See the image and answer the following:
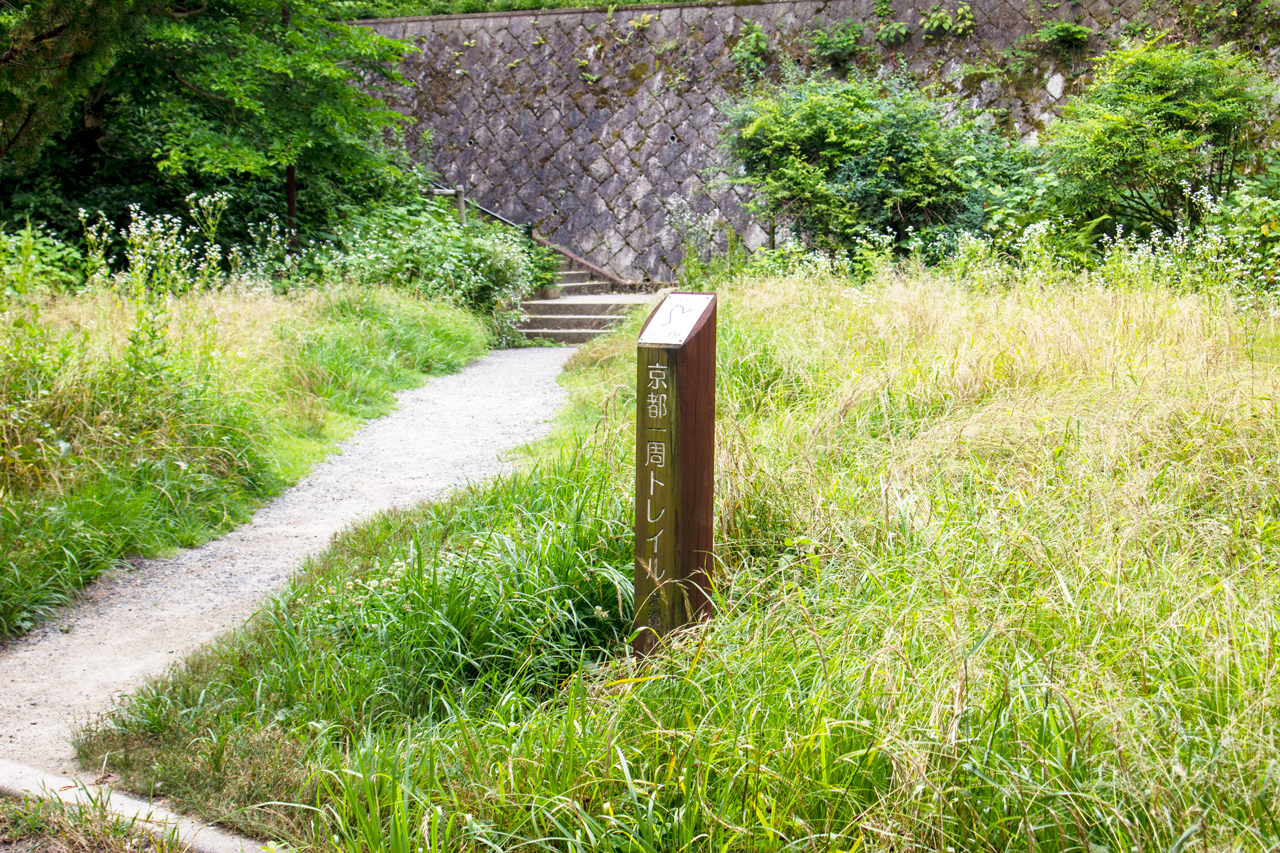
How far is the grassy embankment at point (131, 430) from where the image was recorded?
365 centimetres

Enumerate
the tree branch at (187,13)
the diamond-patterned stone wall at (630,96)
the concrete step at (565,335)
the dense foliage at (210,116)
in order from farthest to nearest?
the diamond-patterned stone wall at (630,96)
the concrete step at (565,335)
the tree branch at (187,13)
the dense foliage at (210,116)

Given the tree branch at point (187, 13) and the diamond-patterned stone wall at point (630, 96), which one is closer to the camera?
the tree branch at point (187, 13)

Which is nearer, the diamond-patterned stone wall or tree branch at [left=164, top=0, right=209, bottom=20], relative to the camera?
tree branch at [left=164, top=0, right=209, bottom=20]

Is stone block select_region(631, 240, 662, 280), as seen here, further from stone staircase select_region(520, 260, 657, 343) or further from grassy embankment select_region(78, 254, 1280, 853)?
grassy embankment select_region(78, 254, 1280, 853)

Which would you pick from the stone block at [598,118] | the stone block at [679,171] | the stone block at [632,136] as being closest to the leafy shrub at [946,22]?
the stone block at [679,171]

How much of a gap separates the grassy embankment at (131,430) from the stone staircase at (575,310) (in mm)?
4675

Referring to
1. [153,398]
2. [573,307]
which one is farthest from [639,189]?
[153,398]

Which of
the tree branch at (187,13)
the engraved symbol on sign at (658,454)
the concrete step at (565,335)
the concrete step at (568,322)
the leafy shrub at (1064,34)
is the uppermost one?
the leafy shrub at (1064,34)

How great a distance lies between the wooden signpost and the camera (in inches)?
89.0

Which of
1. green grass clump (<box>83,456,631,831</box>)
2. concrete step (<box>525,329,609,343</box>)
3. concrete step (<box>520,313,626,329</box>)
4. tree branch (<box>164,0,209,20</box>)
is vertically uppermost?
tree branch (<box>164,0,209,20</box>)

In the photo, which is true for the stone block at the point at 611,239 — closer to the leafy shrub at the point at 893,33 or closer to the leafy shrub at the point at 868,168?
the leafy shrub at the point at 868,168

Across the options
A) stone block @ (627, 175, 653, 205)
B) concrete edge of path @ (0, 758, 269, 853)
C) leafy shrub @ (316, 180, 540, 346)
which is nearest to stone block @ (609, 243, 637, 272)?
stone block @ (627, 175, 653, 205)

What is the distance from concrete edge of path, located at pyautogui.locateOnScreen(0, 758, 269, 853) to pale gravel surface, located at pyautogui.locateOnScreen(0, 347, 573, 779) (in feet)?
0.30

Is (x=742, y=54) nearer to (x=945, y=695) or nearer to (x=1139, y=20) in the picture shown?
(x=1139, y=20)
